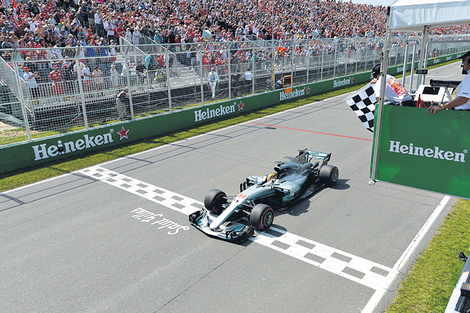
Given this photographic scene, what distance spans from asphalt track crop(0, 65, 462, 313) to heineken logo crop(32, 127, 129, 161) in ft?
5.13

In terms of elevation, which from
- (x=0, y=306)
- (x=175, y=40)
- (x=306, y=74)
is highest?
(x=175, y=40)

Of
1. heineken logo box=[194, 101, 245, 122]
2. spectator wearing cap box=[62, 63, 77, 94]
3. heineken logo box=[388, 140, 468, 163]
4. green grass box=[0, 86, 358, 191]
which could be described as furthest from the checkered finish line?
heineken logo box=[194, 101, 245, 122]

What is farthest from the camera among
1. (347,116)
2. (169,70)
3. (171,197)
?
(347,116)

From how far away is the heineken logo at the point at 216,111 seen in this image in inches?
597

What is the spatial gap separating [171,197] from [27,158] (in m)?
5.19

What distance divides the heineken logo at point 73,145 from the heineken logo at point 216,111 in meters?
3.52

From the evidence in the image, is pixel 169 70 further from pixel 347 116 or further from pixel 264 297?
pixel 264 297

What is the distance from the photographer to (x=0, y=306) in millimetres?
4770

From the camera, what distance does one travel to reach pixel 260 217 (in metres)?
6.16

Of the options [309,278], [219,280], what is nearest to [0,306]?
[219,280]

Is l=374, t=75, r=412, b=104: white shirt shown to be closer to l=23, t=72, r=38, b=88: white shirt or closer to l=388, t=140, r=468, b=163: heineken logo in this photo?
l=388, t=140, r=468, b=163: heineken logo

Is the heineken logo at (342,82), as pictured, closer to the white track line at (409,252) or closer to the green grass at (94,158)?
the green grass at (94,158)

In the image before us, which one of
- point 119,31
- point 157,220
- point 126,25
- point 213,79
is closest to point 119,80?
point 213,79

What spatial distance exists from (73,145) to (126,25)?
11.5 metres
